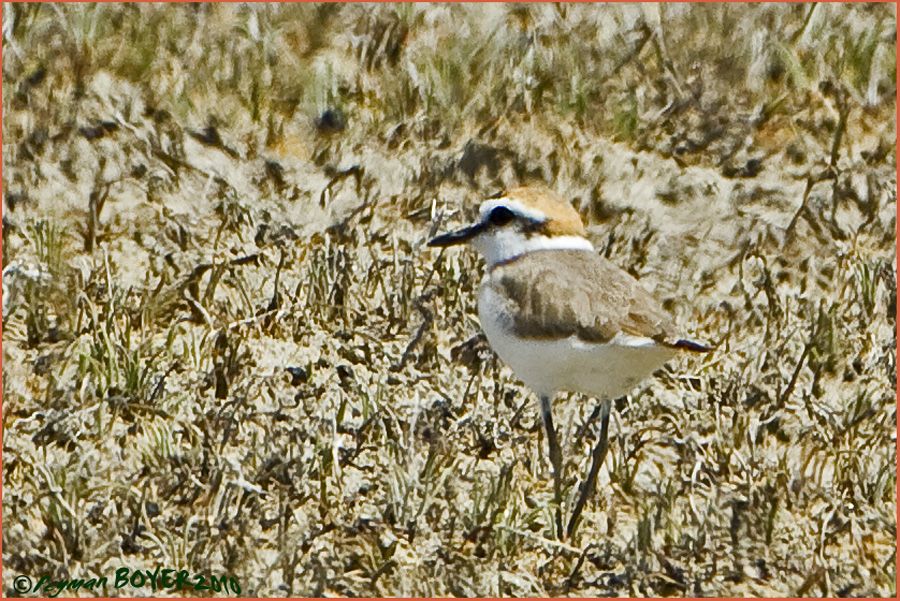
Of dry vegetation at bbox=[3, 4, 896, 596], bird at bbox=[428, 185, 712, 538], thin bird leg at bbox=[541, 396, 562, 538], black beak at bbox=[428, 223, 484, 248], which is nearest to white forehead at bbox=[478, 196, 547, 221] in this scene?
bird at bbox=[428, 185, 712, 538]

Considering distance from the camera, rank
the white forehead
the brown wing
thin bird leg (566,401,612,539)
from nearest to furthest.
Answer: the brown wing → thin bird leg (566,401,612,539) → the white forehead

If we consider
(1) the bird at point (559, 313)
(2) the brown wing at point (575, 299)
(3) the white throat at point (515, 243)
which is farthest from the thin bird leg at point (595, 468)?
(3) the white throat at point (515, 243)

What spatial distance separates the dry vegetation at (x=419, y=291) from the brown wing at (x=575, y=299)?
66cm

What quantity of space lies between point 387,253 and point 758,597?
7.48 ft

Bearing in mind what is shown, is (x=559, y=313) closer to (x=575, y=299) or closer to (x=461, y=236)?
(x=575, y=299)

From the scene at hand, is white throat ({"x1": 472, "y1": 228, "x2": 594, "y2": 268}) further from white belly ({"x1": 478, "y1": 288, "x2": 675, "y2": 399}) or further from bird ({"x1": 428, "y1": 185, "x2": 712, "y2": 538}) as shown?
white belly ({"x1": 478, "y1": 288, "x2": 675, "y2": 399})

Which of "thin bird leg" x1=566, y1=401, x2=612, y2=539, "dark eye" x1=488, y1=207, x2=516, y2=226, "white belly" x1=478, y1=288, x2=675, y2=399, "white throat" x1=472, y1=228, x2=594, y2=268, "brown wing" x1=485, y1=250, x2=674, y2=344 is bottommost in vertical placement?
"thin bird leg" x1=566, y1=401, x2=612, y2=539

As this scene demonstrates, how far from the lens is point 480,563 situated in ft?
21.1

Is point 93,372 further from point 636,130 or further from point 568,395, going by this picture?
point 636,130

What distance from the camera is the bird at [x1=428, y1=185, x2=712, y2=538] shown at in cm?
618

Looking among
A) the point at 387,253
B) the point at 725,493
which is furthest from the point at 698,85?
the point at 725,493

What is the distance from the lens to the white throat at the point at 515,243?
6699mm

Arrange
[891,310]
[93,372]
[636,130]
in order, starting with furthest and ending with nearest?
[636,130] → [891,310] → [93,372]

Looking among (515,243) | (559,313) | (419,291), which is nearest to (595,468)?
(559,313)
